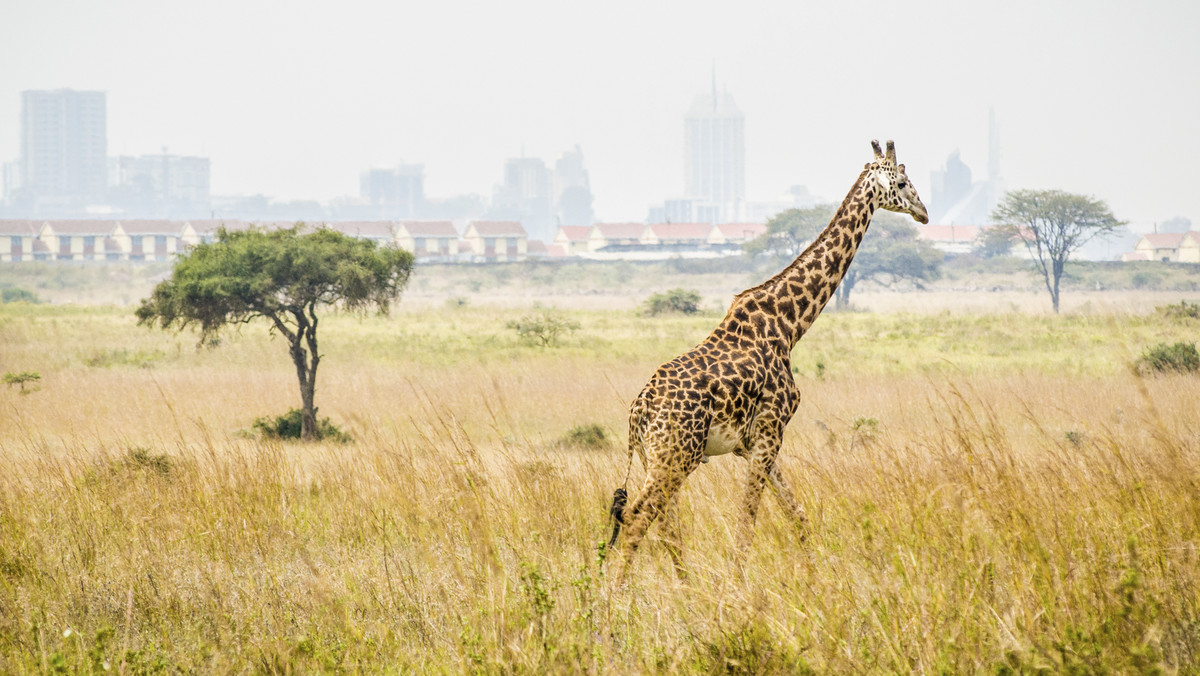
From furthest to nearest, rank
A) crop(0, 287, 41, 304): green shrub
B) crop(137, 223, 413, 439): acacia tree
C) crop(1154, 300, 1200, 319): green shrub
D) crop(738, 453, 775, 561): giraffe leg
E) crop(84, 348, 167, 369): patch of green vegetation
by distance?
crop(0, 287, 41, 304): green shrub < crop(1154, 300, 1200, 319): green shrub < crop(84, 348, 167, 369): patch of green vegetation < crop(137, 223, 413, 439): acacia tree < crop(738, 453, 775, 561): giraffe leg

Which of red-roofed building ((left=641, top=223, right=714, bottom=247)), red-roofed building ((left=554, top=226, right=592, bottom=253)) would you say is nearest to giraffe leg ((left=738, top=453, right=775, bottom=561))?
red-roofed building ((left=641, top=223, right=714, bottom=247))

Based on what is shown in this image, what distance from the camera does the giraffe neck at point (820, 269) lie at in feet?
22.7

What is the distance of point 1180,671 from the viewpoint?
15.4ft

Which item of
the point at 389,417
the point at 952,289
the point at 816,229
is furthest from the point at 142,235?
the point at 389,417

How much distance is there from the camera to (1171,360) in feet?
72.8

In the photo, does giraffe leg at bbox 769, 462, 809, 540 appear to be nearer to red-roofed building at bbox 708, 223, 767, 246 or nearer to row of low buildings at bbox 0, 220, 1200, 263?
row of low buildings at bbox 0, 220, 1200, 263

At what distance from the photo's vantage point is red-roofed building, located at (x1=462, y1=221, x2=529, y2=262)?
540 ft

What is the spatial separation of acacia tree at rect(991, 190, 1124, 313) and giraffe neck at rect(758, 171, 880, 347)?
236 feet

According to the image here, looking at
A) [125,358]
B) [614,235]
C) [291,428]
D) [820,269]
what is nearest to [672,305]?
[125,358]

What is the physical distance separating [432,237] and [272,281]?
490ft

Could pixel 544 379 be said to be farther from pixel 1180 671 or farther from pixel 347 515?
pixel 1180 671

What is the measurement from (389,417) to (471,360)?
11.4m

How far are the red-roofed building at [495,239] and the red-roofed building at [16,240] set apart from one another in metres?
64.7

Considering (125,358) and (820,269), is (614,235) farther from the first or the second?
(820,269)
